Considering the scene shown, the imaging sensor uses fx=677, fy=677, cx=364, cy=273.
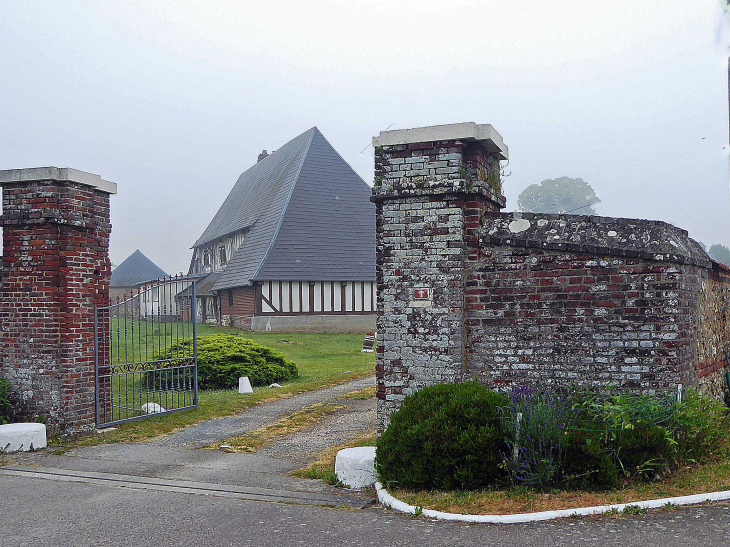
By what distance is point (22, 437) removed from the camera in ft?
26.8

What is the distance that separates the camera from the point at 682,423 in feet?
18.4

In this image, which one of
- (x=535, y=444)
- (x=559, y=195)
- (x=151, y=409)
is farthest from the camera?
(x=559, y=195)

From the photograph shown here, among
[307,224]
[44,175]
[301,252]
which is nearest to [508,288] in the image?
[44,175]

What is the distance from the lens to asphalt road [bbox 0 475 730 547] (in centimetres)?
447

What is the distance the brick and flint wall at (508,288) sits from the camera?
19.7ft

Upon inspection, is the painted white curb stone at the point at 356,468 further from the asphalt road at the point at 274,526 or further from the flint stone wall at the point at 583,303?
the flint stone wall at the point at 583,303

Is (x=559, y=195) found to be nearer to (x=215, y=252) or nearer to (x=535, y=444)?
(x=215, y=252)

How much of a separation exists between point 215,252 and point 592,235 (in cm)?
3740

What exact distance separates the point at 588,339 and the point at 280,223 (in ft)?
88.8

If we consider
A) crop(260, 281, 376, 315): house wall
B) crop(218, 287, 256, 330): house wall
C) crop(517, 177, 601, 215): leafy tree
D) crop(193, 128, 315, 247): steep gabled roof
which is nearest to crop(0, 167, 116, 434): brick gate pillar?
crop(260, 281, 376, 315): house wall

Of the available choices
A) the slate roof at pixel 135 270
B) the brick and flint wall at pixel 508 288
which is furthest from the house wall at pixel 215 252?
the brick and flint wall at pixel 508 288

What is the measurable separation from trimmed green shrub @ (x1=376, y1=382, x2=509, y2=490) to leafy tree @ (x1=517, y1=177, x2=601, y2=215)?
3328 inches

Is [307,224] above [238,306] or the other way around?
above

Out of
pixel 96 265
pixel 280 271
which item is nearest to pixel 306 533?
pixel 96 265
